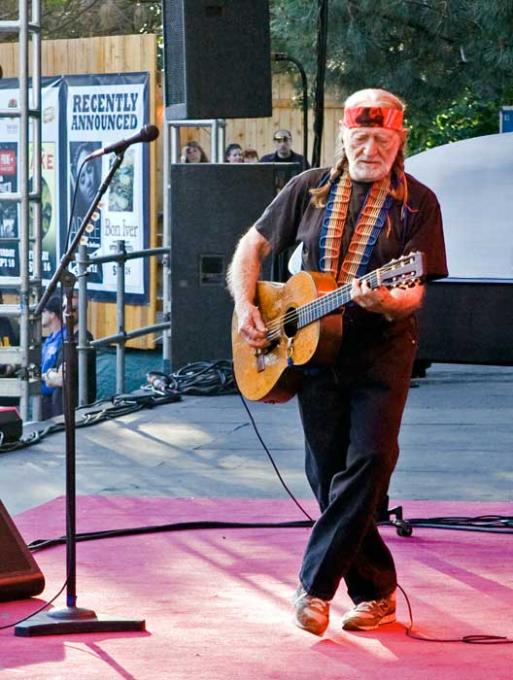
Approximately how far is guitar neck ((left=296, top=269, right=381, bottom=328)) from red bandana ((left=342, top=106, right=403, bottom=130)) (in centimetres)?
51

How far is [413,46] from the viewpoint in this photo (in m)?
14.3

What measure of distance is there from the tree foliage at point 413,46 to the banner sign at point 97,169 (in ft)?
5.70

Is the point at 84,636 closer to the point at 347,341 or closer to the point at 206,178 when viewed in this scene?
the point at 347,341

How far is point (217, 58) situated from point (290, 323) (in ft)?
17.9

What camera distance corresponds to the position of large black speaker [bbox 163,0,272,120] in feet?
32.2

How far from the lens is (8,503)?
7051mm

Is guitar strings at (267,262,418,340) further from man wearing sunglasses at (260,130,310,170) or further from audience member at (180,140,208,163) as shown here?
man wearing sunglasses at (260,130,310,170)

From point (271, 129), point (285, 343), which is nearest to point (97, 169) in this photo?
point (271, 129)

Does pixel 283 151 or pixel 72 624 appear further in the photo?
pixel 283 151

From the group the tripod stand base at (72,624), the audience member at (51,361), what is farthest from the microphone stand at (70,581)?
the audience member at (51,361)

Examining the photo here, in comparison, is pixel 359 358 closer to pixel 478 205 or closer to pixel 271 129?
pixel 478 205

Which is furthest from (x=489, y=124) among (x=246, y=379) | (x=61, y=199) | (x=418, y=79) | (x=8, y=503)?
(x=246, y=379)

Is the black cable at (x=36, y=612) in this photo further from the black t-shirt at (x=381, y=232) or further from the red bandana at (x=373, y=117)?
the red bandana at (x=373, y=117)

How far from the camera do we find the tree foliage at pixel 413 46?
13.7m
